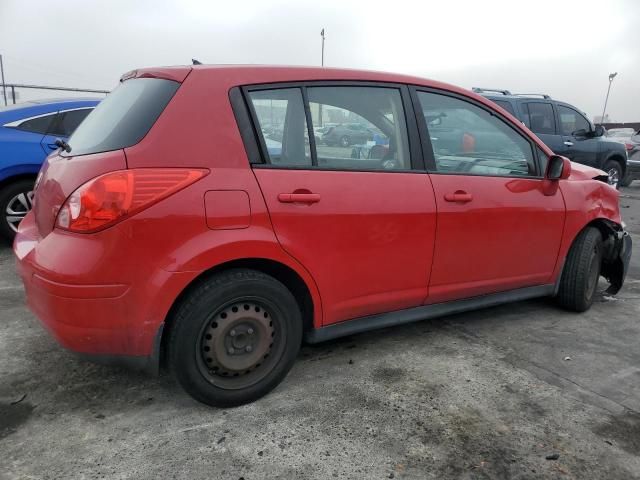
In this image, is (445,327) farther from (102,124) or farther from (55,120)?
(55,120)

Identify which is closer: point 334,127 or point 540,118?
point 334,127

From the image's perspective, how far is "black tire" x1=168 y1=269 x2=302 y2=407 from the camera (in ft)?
7.66

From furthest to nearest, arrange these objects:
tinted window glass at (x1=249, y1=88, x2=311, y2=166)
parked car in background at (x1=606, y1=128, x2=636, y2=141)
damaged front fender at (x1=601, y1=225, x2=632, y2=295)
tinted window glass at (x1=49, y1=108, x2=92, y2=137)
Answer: parked car in background at (x1=606, y1=128, x2=636, y2=141) → tinted window glass at (x1=49, y1=108, x2=92, y2=137) → damaged front fender at (x1=601, y1=225, x2=632, y2=295) → tinted window glass at (x1=249, y1=88, x2=311, y2=166)

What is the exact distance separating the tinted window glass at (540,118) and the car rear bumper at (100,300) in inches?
322

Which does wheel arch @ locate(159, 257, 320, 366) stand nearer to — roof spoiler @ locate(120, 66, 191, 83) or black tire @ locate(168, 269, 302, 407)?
black tire @ locate(168, 269, 302, 407)

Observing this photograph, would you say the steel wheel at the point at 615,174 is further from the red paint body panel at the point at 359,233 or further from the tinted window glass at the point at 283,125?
the tinted window glass at the point at 283,125

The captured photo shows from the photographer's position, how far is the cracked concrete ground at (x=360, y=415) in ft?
7.07

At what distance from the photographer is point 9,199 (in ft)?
16.9

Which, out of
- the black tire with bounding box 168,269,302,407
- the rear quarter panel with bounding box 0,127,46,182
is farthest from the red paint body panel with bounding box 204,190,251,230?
the rear quarter panel with bounding box 0,127,46,182

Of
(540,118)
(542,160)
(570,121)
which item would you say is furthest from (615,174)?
(542,160)

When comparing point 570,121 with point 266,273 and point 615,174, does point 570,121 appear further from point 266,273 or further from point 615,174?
point 266,273

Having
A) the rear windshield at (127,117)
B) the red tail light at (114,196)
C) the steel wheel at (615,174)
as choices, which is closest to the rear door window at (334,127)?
the rear windshield at (127,117)

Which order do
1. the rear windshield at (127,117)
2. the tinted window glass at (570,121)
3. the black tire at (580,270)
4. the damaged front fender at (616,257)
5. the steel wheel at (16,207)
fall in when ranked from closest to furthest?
1. the rear windshield at (127,117)
2. the black tire at (580,270)
3. the damaged front fender at (616,257)
4. the steel wheel at (16,207)
5. the tinted window glass at (570,121)

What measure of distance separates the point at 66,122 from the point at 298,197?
4071 mm
